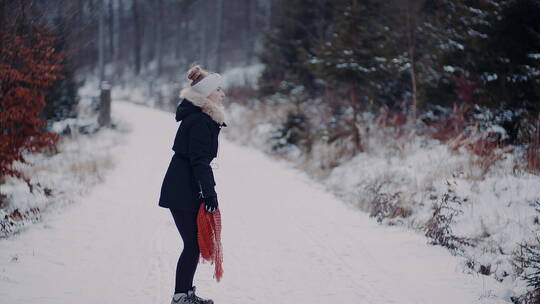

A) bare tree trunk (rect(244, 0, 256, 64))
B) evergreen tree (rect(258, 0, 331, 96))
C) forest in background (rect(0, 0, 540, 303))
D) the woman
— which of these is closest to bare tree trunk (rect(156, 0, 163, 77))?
bare tree trunk (rect(244, 0, 256, 64))

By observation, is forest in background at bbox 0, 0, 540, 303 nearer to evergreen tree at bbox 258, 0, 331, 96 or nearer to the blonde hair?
evergreen tree at bbox 258, 0, 331, 96

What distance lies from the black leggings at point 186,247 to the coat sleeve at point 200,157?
10.9 inches

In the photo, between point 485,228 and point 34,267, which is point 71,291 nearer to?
point 34,267

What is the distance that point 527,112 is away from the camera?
7.07 meters

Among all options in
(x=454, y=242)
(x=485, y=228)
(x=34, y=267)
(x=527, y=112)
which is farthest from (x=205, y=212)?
(x=527, y=112)

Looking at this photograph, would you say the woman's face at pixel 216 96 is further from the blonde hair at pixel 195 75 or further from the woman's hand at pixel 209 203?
the woman's hand at pixel 209 203

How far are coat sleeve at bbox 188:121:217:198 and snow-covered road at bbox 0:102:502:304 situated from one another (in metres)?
1.29

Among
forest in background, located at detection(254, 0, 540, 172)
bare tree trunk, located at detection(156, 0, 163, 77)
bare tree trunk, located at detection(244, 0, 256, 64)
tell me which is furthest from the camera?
bare tree trunk, located at detection(156, 0, 163, 77)

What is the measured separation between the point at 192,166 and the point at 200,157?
4.2 inches

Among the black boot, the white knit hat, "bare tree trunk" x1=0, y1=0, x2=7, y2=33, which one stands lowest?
the black boot

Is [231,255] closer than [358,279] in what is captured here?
No

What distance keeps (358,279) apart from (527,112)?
4962 mm

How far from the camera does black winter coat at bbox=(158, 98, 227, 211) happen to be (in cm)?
317

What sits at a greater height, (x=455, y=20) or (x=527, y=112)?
(x=455, y=20)
